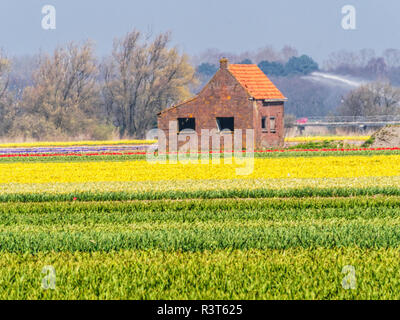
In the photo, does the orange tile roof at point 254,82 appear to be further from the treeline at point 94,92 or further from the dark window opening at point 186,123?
the treeline at point 94,92

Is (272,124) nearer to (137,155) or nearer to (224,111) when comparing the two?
(224,111)

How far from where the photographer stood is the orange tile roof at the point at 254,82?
162ft

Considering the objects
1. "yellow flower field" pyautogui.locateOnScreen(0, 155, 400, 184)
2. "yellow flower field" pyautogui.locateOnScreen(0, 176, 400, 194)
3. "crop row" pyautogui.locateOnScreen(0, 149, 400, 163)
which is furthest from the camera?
"crop row" pyautogui.locateOnScreen(0, 149, 400, 163)

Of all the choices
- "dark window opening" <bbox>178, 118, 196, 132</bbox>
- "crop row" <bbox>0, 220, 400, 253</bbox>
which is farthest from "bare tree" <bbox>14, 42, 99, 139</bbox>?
"crop row" <bbox>0, 220, 400, 253</bbox>

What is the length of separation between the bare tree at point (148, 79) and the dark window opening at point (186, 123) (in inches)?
1060

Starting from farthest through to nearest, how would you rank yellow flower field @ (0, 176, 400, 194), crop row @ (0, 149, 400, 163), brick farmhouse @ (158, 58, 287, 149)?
brick farmhouse @ (158, 58, 287, 149), crop row @ (0, 149, 400, 163), yellow flower field @ (0, 176, 400, 194)

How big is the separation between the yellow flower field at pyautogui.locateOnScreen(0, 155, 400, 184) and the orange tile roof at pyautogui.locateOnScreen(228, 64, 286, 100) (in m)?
14.5

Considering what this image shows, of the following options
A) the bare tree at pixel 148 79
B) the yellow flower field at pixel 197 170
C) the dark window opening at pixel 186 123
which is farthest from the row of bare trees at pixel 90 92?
the yellow flower field at pixel 197 170

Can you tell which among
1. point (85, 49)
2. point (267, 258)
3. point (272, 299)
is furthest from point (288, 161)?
point (85, 49)

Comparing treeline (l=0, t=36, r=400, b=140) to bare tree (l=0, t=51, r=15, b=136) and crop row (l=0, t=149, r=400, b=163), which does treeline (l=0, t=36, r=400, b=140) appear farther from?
crop row (l=0, t=149, r=400, b=163)

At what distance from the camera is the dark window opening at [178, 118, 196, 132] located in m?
48.8

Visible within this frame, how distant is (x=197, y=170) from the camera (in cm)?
2908

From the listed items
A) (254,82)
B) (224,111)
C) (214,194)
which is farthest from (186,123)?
(214,194)

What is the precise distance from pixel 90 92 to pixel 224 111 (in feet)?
109
